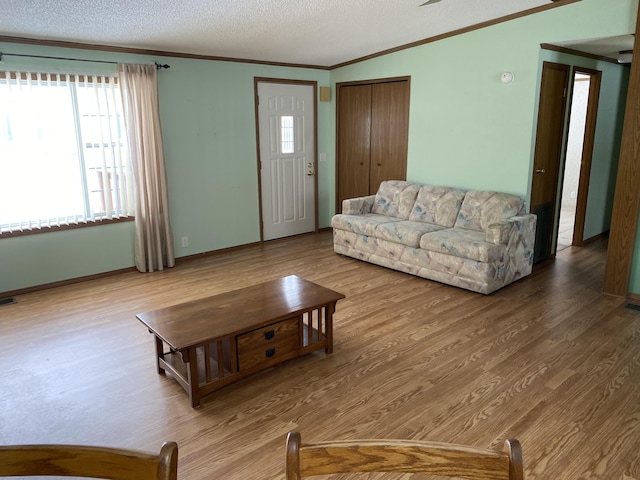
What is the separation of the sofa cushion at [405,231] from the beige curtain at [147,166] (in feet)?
7.62

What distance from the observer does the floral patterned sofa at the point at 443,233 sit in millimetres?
4219

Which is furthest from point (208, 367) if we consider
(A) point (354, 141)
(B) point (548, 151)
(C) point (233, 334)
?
(A) point (354, 141)

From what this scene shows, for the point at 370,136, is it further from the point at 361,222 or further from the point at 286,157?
the point at 361,222

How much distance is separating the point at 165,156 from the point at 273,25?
5.93ft

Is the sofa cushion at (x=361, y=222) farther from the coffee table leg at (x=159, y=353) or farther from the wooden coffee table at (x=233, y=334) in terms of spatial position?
the coffee table leg at (x=159, y=353)

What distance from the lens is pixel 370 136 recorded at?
611cm

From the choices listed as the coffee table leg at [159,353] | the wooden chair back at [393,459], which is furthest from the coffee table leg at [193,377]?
the wooden chair back at [393,459]

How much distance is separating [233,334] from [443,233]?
105 inches

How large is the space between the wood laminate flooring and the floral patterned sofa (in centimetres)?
28

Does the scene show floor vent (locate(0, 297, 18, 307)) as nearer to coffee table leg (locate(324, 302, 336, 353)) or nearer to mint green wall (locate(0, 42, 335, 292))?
mint green wall (locate(0, 42, 335, 292))

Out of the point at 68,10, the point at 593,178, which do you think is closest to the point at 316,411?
the point at 68,10

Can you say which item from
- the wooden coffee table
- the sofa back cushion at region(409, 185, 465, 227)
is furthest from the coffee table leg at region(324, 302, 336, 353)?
the sofa back cushion at region(409, 185, 465, 227)

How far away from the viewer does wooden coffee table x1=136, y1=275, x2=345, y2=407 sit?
2.59 metres

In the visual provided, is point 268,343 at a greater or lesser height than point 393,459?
lesser
